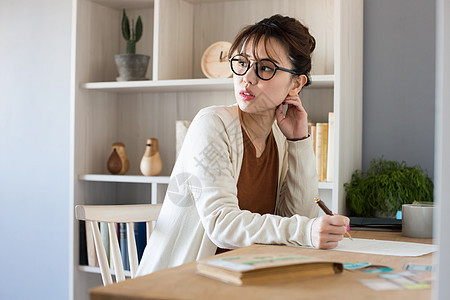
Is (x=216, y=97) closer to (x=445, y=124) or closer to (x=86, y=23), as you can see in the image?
(x=86, y=23)

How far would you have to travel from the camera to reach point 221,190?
4.72 ft

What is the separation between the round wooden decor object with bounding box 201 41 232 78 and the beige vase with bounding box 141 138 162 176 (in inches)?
17.2

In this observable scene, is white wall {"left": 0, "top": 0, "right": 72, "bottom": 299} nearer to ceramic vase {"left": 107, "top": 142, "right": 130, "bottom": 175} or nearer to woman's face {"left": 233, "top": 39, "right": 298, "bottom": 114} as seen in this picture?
ceramic vase {"left": 107, "top": 142, "right": 130, "bottom": 175}

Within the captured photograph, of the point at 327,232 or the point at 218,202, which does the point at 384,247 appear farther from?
the point at 218,202

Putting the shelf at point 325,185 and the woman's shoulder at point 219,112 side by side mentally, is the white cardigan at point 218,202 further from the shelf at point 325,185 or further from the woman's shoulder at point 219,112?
the shelf at point 325,185

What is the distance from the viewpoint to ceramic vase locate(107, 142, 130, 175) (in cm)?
278

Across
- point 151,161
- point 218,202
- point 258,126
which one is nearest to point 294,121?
point 258,126

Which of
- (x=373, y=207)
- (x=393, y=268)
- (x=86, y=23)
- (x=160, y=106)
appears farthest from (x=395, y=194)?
(x=86, y=23)

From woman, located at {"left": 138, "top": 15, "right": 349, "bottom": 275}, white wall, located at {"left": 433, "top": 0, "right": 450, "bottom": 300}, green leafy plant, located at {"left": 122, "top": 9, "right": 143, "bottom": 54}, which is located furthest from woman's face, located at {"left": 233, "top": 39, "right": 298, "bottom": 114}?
green leafy plant, located at {"left": 122, "top": 9, "right": 143, "bottom": 54}

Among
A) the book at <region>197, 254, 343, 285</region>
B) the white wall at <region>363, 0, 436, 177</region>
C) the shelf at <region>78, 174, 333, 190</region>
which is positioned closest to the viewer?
the book at <region>197, 254, 343, 285</region>

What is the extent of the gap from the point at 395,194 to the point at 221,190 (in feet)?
3.12

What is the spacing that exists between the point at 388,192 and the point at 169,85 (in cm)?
105

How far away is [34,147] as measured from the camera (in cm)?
320

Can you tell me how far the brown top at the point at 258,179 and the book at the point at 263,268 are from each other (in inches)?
29.1
